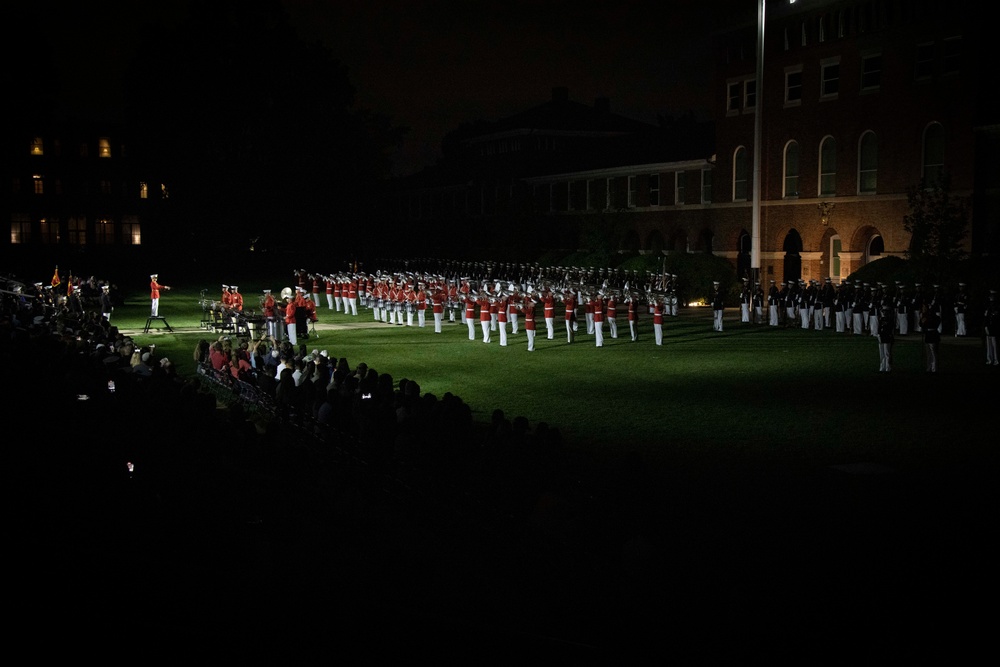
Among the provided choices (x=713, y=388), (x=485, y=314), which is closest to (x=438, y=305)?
(x=485, y=314)

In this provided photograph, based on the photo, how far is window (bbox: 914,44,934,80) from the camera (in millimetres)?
39938

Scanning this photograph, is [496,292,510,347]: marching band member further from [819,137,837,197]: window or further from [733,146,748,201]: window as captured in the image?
[733,146,748,201]: window

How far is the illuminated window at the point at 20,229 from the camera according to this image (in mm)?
69812

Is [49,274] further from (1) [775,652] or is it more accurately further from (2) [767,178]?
(1) [775,652]

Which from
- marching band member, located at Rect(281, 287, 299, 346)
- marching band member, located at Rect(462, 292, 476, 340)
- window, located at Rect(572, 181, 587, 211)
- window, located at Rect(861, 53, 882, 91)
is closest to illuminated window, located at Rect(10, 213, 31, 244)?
window, located at Rect(572, 181, 587, 211)

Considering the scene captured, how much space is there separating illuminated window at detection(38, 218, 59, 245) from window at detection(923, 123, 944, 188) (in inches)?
2371

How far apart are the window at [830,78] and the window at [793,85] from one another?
1.44 m

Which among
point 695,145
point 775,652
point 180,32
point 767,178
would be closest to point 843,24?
point 767,178

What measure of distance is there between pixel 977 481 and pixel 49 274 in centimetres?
5914

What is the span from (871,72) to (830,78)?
2.52 metres

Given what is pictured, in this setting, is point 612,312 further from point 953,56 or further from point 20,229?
point 20,229

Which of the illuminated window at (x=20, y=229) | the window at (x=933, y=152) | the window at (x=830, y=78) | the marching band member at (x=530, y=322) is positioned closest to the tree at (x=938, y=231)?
the window at (x=933, y=152)

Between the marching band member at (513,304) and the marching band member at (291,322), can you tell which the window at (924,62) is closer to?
the marching band member at (513,304)

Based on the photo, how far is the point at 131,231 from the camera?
244 ft
